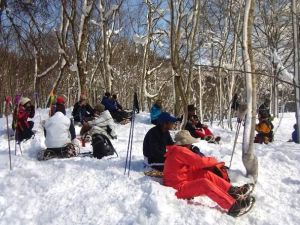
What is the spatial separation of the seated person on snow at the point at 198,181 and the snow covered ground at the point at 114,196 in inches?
5.9

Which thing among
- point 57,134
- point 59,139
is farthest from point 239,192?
point 57,134

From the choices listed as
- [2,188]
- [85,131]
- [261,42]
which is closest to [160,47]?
[261,42]

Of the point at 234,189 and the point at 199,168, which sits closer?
the point at 234,189

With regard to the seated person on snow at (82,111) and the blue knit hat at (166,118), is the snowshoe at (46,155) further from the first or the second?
the seated person on snow at (82,111)

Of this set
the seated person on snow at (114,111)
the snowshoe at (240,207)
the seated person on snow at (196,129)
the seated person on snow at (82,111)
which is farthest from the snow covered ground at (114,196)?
the seated person on snow at (114,111)

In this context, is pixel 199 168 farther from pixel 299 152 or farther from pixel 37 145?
pixel 37 145

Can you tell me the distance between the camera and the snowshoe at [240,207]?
538cm

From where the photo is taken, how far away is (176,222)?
515cm

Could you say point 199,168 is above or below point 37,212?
above

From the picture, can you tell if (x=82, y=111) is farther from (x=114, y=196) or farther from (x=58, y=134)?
(x=114, y=196)

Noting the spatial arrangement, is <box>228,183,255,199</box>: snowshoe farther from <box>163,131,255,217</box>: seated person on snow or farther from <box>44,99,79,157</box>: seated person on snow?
<box>44,99,79,157</box>: seated person on snow

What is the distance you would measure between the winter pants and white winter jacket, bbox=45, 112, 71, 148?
353 centimetres

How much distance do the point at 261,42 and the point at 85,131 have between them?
20211mm

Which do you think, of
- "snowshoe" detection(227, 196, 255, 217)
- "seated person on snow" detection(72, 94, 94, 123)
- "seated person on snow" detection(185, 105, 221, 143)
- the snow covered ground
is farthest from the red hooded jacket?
"seated person on snow" detection(72, 94, 94, 123)
